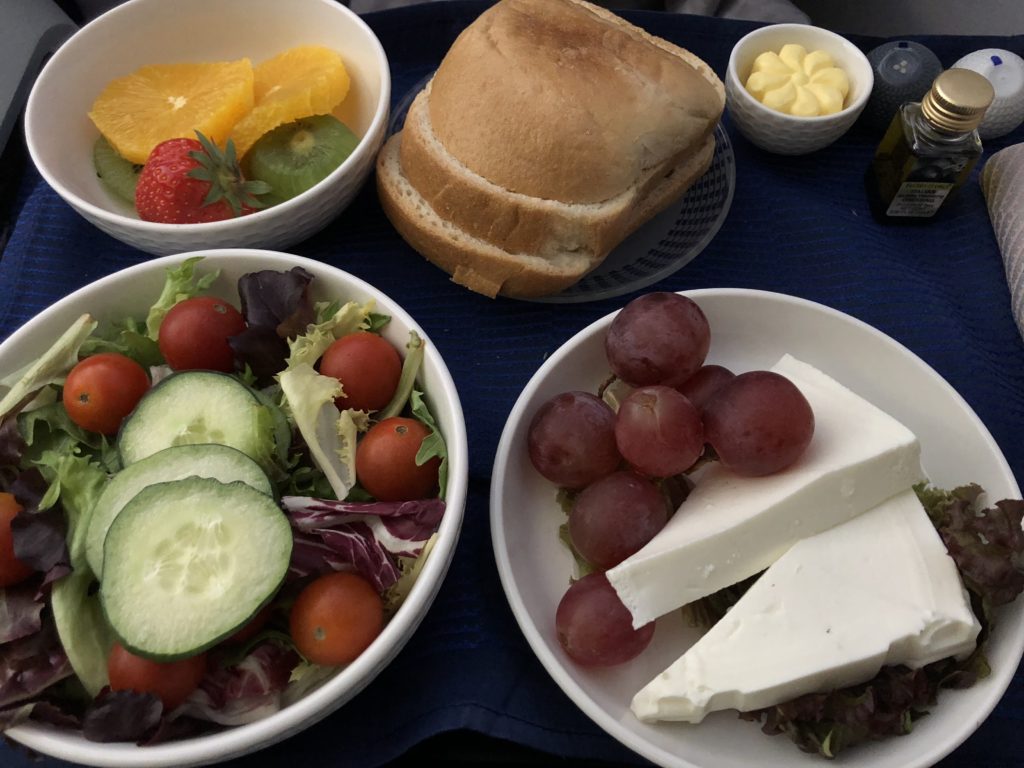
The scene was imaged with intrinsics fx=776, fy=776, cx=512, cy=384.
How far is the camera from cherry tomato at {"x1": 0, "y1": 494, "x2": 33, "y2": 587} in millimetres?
594

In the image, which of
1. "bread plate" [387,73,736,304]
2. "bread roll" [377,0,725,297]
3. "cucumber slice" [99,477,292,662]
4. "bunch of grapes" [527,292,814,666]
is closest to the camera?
"cucumber slice" [99,477,292,662]

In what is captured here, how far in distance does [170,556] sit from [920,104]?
94cm

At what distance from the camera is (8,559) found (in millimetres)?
595

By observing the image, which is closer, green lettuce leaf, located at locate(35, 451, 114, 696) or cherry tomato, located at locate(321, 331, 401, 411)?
green lettuce leaf, located at locate(35, 451, 114, 696)

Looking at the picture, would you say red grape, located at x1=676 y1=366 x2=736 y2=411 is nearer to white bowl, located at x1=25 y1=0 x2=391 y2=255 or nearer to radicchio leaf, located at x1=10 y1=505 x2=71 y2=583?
white bowl, located at x1=25 y1=0 x2=391 y2=255

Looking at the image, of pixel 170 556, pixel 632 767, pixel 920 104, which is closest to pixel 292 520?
pixel 170 556

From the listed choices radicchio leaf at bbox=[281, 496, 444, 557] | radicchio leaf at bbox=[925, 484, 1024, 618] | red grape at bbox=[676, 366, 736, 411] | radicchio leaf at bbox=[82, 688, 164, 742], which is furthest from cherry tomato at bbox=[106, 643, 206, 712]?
radicchio leaf at bbox=[925, 484, 1024, 618]

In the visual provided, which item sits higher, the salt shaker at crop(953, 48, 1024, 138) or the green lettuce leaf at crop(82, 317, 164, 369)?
the salt shaker at crop(953, 48, 1024, 138)

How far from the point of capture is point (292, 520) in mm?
626

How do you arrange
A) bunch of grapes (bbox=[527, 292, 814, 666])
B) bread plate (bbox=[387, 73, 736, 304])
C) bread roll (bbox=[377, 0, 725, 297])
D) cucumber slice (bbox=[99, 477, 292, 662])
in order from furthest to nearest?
1. bread plate (bbox=[387, 73, 736, 304])
2. bread roll (bbox=[377, 0, 725, 297])
3. bunch of grapes (bbox=[527, 292, 814, 666])
4. cucumber slice (bbox=[99, 477, 292, 662])

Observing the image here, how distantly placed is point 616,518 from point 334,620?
0.80 ft

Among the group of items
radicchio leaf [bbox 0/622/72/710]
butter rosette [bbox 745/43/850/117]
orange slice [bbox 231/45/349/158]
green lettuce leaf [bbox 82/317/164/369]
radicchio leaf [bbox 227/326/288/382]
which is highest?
butter rosette [bbox 745/43/850/117]

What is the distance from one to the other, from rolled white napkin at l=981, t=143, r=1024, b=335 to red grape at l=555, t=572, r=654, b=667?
65 centimetres

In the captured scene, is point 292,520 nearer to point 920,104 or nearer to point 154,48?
point 154,48
